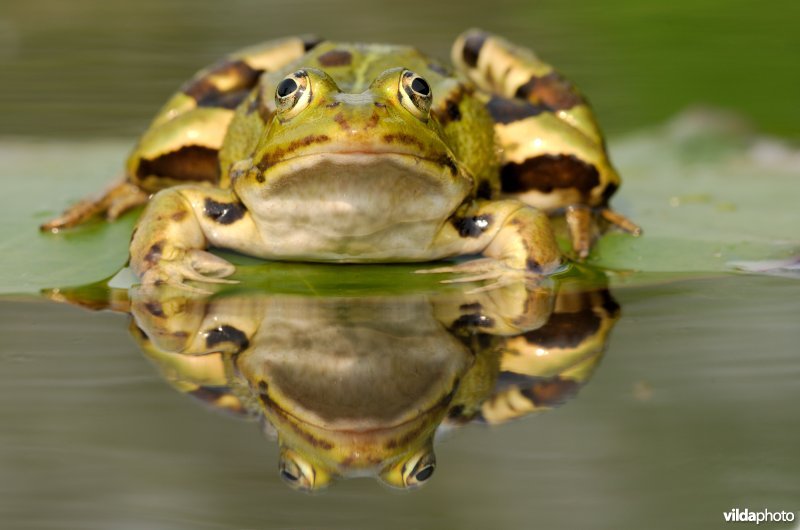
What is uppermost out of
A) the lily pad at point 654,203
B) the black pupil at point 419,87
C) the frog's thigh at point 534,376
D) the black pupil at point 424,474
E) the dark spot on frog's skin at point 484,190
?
the black pupil at point 419,87

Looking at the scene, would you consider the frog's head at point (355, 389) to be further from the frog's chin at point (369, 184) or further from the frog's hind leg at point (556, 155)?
the frog's hind leg at point (556, 155)

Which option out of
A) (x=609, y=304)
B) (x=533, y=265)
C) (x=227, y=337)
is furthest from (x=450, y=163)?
(x=227, y=337)

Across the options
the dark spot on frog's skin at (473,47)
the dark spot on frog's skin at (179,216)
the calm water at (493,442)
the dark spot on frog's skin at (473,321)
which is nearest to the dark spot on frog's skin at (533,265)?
the calm water at (493,442)

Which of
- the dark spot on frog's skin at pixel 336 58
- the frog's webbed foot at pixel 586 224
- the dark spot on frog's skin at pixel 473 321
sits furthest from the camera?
the dark spot on frog's skin at pixel 336 58

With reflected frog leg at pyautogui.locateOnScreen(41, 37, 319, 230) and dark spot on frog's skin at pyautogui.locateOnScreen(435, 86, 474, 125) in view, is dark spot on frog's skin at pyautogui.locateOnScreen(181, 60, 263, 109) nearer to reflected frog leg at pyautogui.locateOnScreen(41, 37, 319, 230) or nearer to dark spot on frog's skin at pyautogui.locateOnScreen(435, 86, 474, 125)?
reflected frog leg at pyautogui.locateOnScreen(41, 37, 319, 230)

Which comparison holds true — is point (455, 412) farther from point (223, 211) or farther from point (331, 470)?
point (223, 211)
